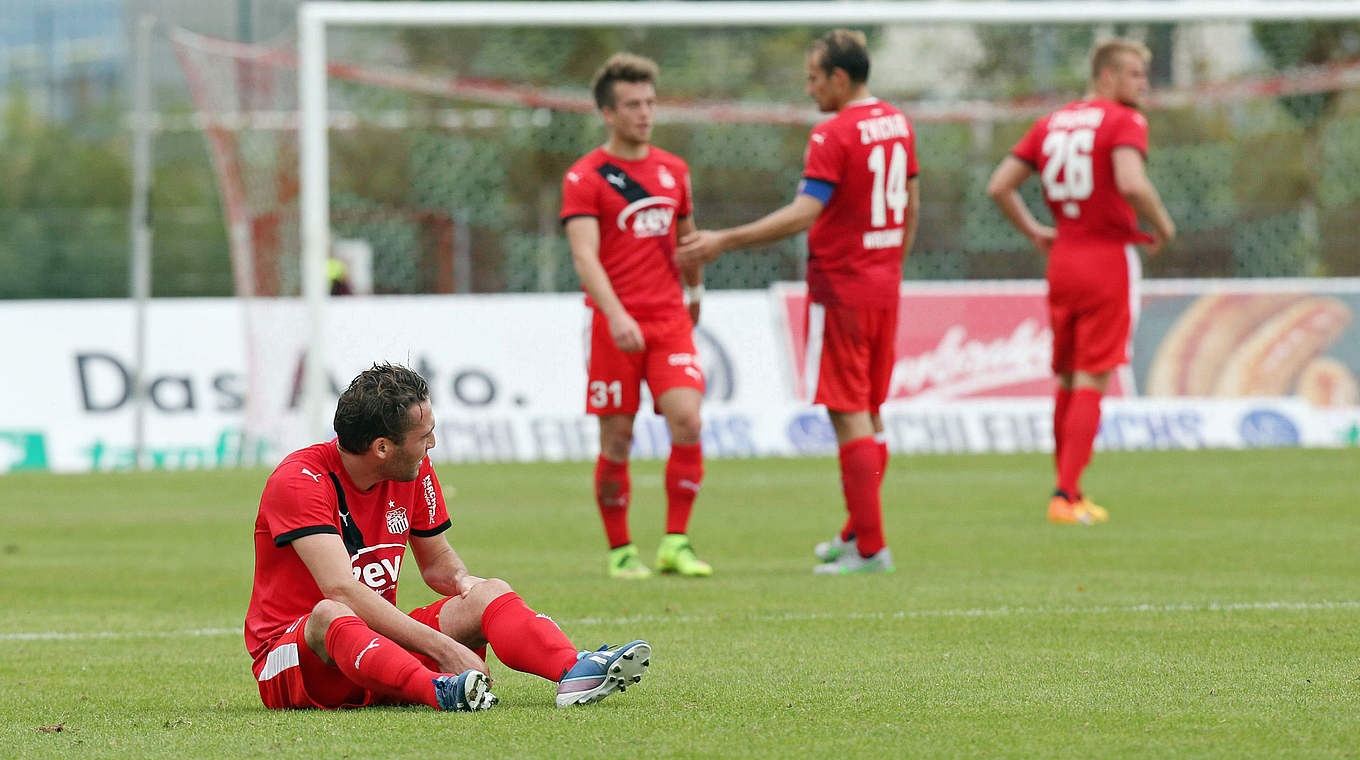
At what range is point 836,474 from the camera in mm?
14688

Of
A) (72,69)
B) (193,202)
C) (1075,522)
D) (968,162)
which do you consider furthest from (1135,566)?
(72,69)

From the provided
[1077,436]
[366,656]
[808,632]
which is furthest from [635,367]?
[366,656]

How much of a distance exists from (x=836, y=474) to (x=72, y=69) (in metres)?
45.1

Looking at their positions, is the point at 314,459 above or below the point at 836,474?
above

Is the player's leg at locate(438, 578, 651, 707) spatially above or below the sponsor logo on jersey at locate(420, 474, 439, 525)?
below

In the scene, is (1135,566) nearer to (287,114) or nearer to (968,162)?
(287,114)

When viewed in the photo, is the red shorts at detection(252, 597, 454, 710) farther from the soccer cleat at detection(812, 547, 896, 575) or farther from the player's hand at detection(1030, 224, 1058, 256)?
the player's hand at detection(1030, 224, 1058, 256)

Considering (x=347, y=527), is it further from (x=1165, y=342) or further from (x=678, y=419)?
(x=1165, y=342)

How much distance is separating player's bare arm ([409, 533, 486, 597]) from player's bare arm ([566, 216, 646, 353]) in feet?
9.39

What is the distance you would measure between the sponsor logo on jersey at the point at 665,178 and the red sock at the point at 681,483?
44.4 inches

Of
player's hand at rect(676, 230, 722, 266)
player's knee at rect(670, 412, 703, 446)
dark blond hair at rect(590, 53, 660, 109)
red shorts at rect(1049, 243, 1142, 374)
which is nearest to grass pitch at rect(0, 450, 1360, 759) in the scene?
player's knee at rect(670, 412, 703, 446)

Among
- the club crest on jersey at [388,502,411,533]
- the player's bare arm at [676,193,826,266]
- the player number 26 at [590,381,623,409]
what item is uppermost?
the player's bare arm at [676,193,826,266]

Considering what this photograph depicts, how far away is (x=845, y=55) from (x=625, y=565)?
2345 mm

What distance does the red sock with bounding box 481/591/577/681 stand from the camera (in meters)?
4.64
